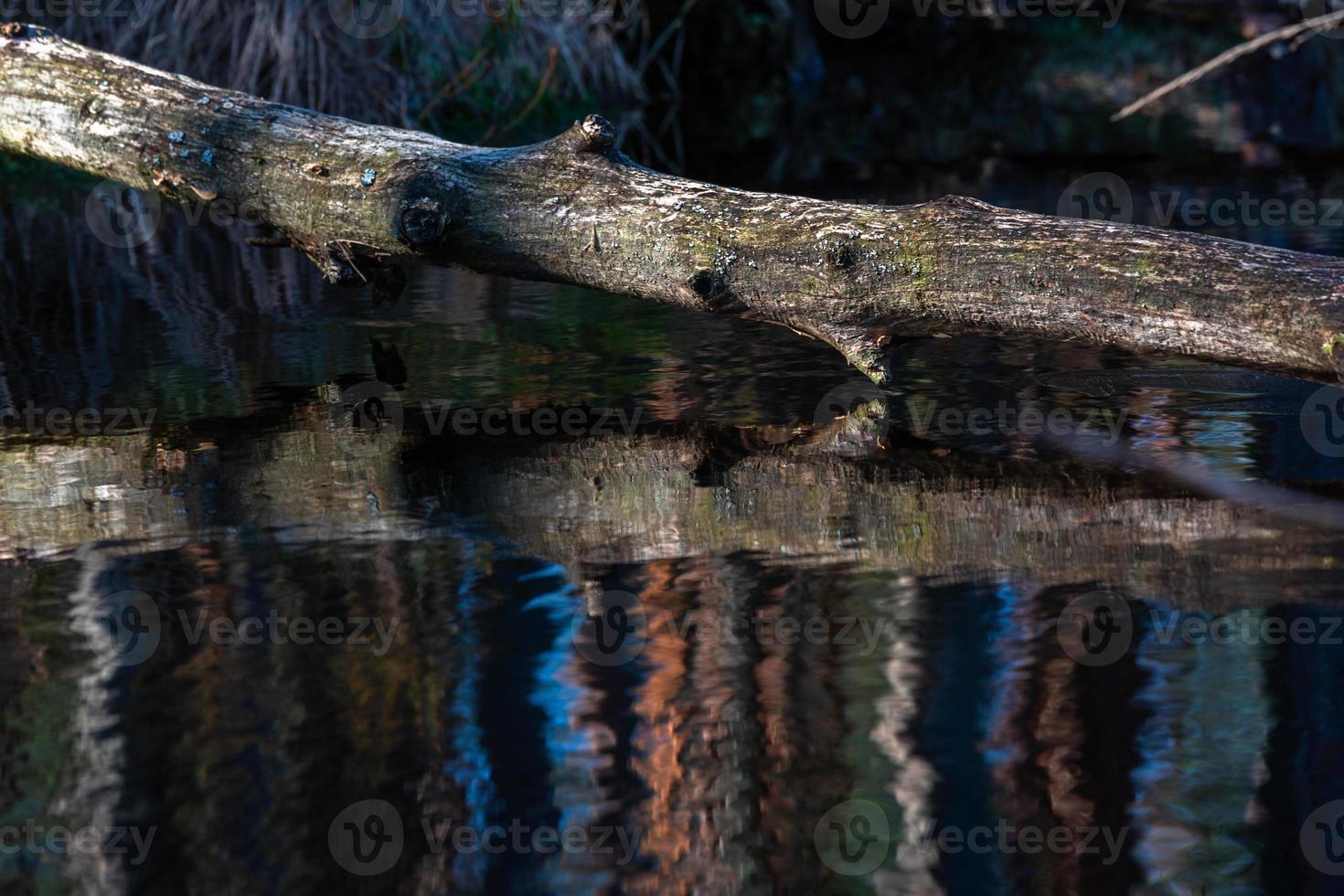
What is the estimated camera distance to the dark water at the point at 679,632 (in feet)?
5.87

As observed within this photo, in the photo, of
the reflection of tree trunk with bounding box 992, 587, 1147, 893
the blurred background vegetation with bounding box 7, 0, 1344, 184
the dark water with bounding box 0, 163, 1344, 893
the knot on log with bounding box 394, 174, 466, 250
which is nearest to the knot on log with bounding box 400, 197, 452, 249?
the knot on log with bounding box 394, 174, 466, 250

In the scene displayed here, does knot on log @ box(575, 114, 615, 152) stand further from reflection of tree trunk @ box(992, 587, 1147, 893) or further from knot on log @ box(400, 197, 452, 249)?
reflection of tree trunk @ box(992, 587, 1147, 893)

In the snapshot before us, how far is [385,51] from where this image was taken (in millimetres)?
8734

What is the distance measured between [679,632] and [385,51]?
23.5ft

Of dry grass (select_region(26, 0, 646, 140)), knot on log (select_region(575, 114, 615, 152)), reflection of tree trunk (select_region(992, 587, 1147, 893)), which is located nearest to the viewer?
reflection of tree trunk (select_region(992, 587, 1147, 893))

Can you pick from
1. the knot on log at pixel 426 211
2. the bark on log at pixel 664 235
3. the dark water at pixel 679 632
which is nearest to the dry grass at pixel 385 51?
the bark on log at pixel 664 235

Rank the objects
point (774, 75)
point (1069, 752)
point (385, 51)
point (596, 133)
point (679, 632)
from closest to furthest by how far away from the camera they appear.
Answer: point (1069, 752) < point (679, 632) < point (596, 133) < point (385, 51) < point (774, 75)

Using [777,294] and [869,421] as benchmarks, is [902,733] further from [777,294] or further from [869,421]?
[777,294]

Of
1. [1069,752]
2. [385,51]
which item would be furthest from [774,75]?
[1069,752]

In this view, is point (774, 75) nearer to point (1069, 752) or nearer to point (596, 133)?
point (596, 133)

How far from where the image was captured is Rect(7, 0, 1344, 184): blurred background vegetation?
859cm

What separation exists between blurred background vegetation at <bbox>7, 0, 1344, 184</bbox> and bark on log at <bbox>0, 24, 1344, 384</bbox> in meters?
4.14

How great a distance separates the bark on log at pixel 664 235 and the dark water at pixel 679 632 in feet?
0.81

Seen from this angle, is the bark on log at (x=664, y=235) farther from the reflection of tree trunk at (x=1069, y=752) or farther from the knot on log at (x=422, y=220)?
the reflection of tree trunk at (x=1069, y=752)
